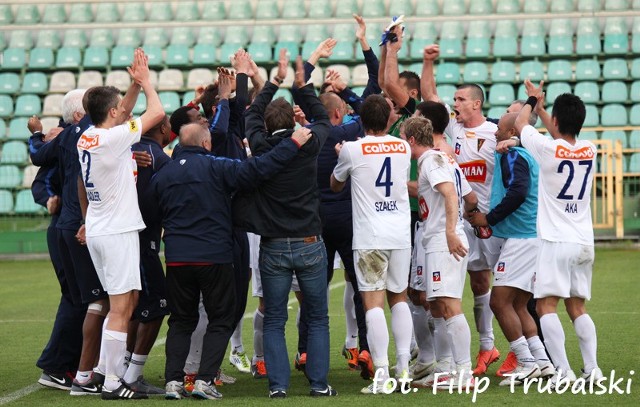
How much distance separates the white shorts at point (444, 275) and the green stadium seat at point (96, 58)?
17.3 meters

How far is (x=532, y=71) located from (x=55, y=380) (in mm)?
15533

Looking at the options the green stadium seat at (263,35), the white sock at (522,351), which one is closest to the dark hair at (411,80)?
the white sock at (522,351)

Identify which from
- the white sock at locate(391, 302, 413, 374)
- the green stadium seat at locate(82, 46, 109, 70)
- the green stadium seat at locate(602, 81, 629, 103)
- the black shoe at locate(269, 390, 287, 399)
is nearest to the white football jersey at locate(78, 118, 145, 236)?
the black shoe at locate(269, 390, 287, 399)

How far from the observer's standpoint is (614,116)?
21016 mm

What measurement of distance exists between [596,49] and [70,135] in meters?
16.5

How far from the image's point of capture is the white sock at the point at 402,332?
25.6 ft

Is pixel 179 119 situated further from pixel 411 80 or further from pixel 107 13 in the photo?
pixel 107 13

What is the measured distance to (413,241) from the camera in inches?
342

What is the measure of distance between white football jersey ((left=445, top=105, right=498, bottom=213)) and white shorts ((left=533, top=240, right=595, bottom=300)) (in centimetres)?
130

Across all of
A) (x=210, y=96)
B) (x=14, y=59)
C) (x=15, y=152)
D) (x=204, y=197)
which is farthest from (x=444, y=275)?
(x=14, y=59)

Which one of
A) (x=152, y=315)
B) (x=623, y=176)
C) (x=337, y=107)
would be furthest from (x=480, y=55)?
(x=152, y=315)

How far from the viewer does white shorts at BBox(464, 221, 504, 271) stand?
8.87 m

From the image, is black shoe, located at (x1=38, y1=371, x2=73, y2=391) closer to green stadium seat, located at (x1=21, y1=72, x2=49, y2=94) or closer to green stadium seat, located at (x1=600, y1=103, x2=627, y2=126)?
green stadium seat, located at (x1=600, y1=103, x2=627, y2=126)

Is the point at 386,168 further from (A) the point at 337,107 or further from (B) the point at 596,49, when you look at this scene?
(B) the point at 596,49
